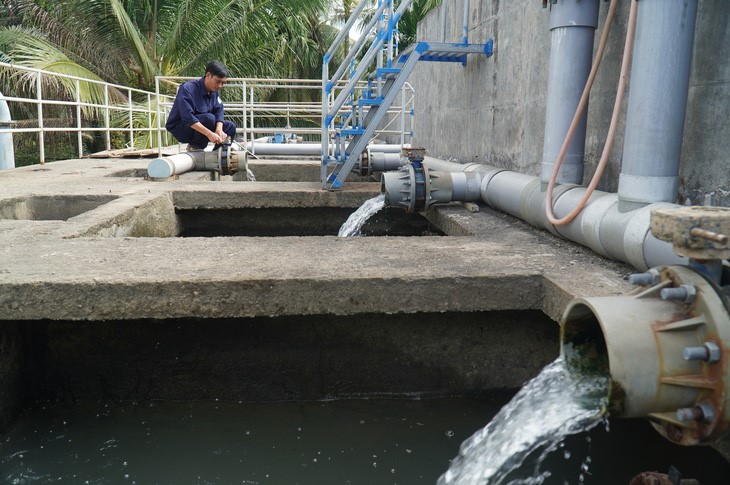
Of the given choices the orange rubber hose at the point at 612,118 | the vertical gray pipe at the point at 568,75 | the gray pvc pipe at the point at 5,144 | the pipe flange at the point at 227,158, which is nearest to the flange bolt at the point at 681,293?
the orange rubber hose at the point at 612,118

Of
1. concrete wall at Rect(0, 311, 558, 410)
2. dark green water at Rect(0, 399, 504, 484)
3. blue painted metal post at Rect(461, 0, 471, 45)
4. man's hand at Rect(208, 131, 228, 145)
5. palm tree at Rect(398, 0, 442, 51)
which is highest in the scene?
palm tree at Rect(398, 0, 442, 51)

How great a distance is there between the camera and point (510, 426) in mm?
2377

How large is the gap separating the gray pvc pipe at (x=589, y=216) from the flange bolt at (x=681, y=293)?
55 centimetres

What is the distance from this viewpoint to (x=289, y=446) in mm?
2895

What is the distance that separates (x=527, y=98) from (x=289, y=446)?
3.16 m

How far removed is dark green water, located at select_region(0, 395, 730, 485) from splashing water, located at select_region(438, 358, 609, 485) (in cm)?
21

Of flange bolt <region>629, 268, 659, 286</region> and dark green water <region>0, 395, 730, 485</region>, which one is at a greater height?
flange bolt <region>629, 268, 659, 286</region>

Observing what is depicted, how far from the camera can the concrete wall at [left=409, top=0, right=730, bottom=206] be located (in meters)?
2.68

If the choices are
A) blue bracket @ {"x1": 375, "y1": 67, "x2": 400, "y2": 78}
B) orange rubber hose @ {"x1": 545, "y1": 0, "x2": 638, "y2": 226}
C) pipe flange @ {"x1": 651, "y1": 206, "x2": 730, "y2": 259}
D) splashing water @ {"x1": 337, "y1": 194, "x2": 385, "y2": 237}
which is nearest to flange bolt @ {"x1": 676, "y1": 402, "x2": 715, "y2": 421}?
pipe flange @ {"x1": 651, "y1": 206, "x2": 730, "y2": 259}

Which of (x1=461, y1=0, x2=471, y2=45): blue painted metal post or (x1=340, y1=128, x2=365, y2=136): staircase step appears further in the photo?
(x1=461, y1=0, x2=471, y2=45): blue painted metal post

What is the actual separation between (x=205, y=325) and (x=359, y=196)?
2.89m

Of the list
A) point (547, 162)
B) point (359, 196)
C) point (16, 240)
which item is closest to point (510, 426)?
point (547, 162)

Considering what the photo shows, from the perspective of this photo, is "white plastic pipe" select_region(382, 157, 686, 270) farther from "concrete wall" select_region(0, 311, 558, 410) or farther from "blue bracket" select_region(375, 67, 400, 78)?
"blue bracket" select_region(375, 67, 400, 78)

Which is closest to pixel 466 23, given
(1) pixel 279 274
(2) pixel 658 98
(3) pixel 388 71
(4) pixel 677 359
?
(3) pixel 388 71
